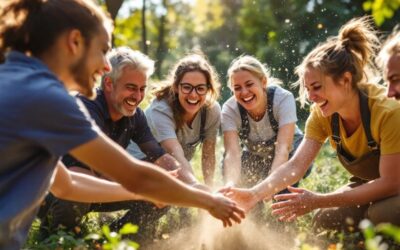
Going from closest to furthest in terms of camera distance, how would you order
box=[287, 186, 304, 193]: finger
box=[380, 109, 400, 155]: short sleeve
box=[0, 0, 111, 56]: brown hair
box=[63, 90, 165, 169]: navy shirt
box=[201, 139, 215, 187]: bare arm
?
box=[0, 0, 111, 56]: brown hair, box=[380, 109, 400, 155]: short sleeve, box=[287, 186, 304, 193]: finger, box=[63, 90, 165, 169]: navy shirt, box=[201, 139, 215, 187]: bare arm

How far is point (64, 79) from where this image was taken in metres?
2.99

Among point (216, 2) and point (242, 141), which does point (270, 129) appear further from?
point (216, 2)

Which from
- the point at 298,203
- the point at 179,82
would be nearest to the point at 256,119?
the point at 179,82

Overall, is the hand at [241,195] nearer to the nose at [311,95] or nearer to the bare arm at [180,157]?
the bare arm at [180,157]

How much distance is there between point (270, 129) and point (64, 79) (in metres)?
4.05

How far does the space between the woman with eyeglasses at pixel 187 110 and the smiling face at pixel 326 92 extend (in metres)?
1.61

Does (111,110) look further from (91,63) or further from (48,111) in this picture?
(48,111)

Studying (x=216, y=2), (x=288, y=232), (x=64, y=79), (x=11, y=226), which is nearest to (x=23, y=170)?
(x=11, y=226)

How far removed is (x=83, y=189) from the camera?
152 inches

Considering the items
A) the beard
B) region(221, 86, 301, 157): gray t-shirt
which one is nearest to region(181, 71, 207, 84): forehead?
region(221, 86, 301, 157): gray t-shirt

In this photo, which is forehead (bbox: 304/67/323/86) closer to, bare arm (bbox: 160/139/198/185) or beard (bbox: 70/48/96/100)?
bare arm (bbox: 160/139/198/185)

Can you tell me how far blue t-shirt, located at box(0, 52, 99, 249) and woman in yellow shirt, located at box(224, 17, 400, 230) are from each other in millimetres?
2441

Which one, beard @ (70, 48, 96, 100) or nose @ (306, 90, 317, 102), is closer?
beard @ (70, 48, 96, 100)

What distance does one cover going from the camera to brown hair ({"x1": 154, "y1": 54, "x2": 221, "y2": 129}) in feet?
21.5
